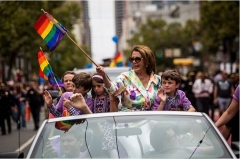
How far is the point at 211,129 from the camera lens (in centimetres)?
621

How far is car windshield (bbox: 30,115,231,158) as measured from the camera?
598 centimetres

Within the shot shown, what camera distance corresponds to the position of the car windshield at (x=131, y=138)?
235 inches

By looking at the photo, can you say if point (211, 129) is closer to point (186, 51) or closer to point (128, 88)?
point (128, 88)

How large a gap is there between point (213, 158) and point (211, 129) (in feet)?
1.34

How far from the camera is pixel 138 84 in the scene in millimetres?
7863

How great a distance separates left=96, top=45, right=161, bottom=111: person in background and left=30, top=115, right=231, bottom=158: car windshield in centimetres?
138

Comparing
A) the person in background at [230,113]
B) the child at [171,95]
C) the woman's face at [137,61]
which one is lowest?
the person in background at [230,113]

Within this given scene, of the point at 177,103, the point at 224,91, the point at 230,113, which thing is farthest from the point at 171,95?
the point at 224,91

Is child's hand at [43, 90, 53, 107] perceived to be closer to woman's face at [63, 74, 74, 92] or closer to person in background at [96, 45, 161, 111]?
person in background at [96, 45, 161, 111]

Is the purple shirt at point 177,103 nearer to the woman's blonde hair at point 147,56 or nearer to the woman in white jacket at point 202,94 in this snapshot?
the woman's blonde hair at point 147,56

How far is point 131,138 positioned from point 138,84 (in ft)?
5.95

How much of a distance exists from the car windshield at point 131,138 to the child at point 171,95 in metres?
1.55

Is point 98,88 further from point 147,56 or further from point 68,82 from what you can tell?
point 68,82

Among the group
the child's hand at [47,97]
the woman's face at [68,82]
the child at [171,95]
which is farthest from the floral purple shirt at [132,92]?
the woman's face at [68,82]
